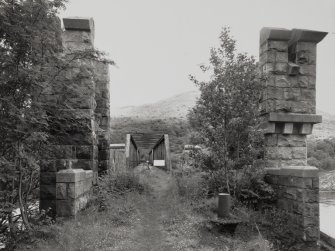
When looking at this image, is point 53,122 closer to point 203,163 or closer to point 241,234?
point 203,163

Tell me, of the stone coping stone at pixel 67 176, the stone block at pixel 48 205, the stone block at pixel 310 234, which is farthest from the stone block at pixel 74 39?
the stone block at pixel 310 234

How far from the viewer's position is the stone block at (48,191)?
7.10 meters

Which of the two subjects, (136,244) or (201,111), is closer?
(136,244)

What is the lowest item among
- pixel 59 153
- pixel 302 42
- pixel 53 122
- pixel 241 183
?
pixel 241 183

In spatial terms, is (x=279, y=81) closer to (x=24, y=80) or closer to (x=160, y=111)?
(x=24, y=80)

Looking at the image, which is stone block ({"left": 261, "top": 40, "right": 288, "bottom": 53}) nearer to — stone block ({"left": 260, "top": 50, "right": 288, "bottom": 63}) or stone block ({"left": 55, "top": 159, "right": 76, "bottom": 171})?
stone block ({"left": 260, "top": 50, "right": 288, "bottom": 63})

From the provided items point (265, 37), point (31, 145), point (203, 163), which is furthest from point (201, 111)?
point (31, 145)

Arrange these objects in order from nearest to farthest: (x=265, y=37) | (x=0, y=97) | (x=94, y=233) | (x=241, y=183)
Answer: (x=0, y=97) < (x=94, y=233) < (x=241, y=183) < (x=265, y=37)

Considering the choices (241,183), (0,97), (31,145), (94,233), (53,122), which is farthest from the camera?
(241,183)

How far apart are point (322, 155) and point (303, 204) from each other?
61.6 feet

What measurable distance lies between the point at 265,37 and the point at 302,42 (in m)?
0.96

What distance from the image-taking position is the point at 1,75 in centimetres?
537

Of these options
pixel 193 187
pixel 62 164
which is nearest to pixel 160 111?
pixel 193 187

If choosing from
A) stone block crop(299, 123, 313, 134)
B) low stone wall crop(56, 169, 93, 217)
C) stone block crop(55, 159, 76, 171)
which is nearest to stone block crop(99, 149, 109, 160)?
stone block crop(55, 159, 76, 171)
